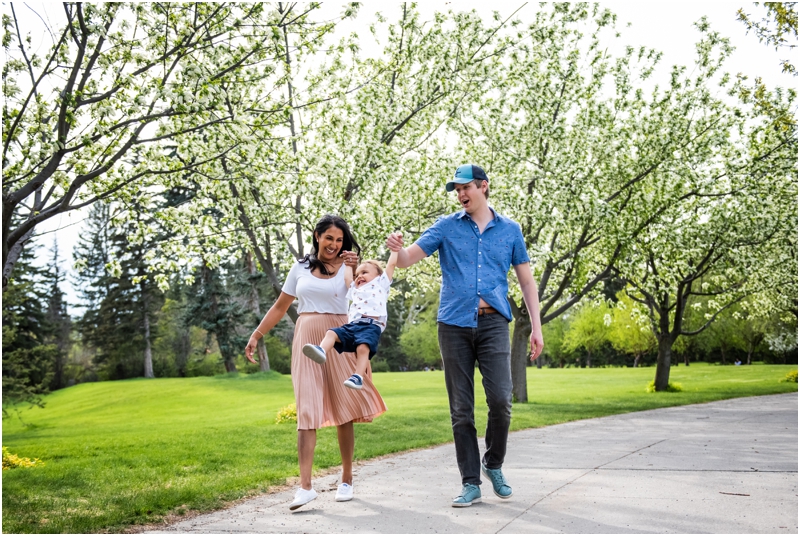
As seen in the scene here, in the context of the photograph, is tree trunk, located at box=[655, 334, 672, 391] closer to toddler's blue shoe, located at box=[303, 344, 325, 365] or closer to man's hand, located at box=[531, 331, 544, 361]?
man's hand, located at box=[531, 331, 544, 361]

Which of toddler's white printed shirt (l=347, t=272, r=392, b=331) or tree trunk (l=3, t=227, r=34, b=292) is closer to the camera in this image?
toddler's white printed shirt (l=347, t=272, r=392, b=331)

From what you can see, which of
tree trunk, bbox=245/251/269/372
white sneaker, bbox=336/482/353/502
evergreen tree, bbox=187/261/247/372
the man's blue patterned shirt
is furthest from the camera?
evergreen tree, bbox=187/261/247/372

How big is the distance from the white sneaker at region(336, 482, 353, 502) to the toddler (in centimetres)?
91

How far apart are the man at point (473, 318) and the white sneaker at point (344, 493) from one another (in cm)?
89

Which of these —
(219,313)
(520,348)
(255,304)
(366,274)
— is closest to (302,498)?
(366,274)

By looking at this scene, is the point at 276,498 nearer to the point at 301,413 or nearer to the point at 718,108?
the point at 301,413

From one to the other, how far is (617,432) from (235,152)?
7.13 meters

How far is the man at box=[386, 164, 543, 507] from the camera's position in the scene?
5.25 meters

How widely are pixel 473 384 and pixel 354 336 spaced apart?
0.95m

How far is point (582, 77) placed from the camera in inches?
658

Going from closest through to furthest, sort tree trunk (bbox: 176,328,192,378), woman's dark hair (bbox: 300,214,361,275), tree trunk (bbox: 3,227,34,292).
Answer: woman's dark hair (bbox: 300,214,361,275), tree trunk (bbox: 3,227,34,292), tree trunk (bbox: 176,328,192,378)

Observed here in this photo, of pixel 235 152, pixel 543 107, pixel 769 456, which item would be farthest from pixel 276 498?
pixel 543 107

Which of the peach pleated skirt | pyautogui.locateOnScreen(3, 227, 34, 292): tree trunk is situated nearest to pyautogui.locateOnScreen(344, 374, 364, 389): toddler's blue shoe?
the peach pleated skirt

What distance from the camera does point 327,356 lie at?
5566mm
